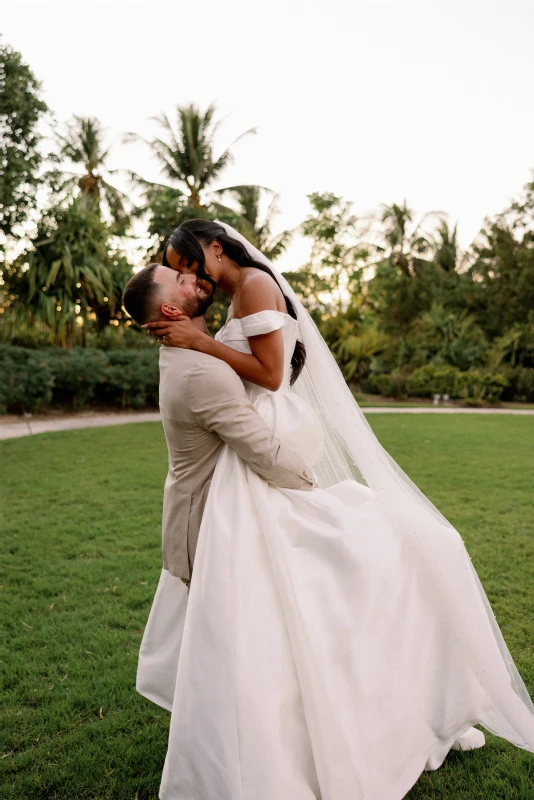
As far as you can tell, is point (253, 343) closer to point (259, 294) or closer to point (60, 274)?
point (259, 294)

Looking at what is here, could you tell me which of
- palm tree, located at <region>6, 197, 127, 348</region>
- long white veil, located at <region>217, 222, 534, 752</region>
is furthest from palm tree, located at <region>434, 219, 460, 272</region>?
long white veil, located at <region>217, 222, 534, 752</region>

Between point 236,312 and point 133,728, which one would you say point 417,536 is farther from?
point 133,728

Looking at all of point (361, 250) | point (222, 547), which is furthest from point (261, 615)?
point (361, 250)

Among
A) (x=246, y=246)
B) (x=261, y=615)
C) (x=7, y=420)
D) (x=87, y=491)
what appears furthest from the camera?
(x=7, y=420)

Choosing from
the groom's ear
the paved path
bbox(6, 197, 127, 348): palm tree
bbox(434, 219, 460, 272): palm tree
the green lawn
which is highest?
bbox(434, 219, 460, 272): palm tree

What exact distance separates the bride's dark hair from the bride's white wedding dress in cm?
26

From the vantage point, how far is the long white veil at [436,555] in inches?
94.0

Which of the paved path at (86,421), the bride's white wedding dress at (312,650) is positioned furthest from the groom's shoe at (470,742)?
the paved path at (86,421)

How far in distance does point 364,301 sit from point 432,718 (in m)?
30.5

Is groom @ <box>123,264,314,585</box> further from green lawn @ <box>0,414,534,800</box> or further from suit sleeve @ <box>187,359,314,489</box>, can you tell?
green lawn @ <box>0,414,534,800</box>

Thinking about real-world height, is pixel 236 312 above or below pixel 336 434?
above

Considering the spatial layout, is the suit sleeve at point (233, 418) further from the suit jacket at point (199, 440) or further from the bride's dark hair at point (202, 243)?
the bride's dark hair at point (202, 243)

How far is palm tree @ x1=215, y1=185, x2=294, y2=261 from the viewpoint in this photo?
27.4m

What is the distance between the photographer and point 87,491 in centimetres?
741
